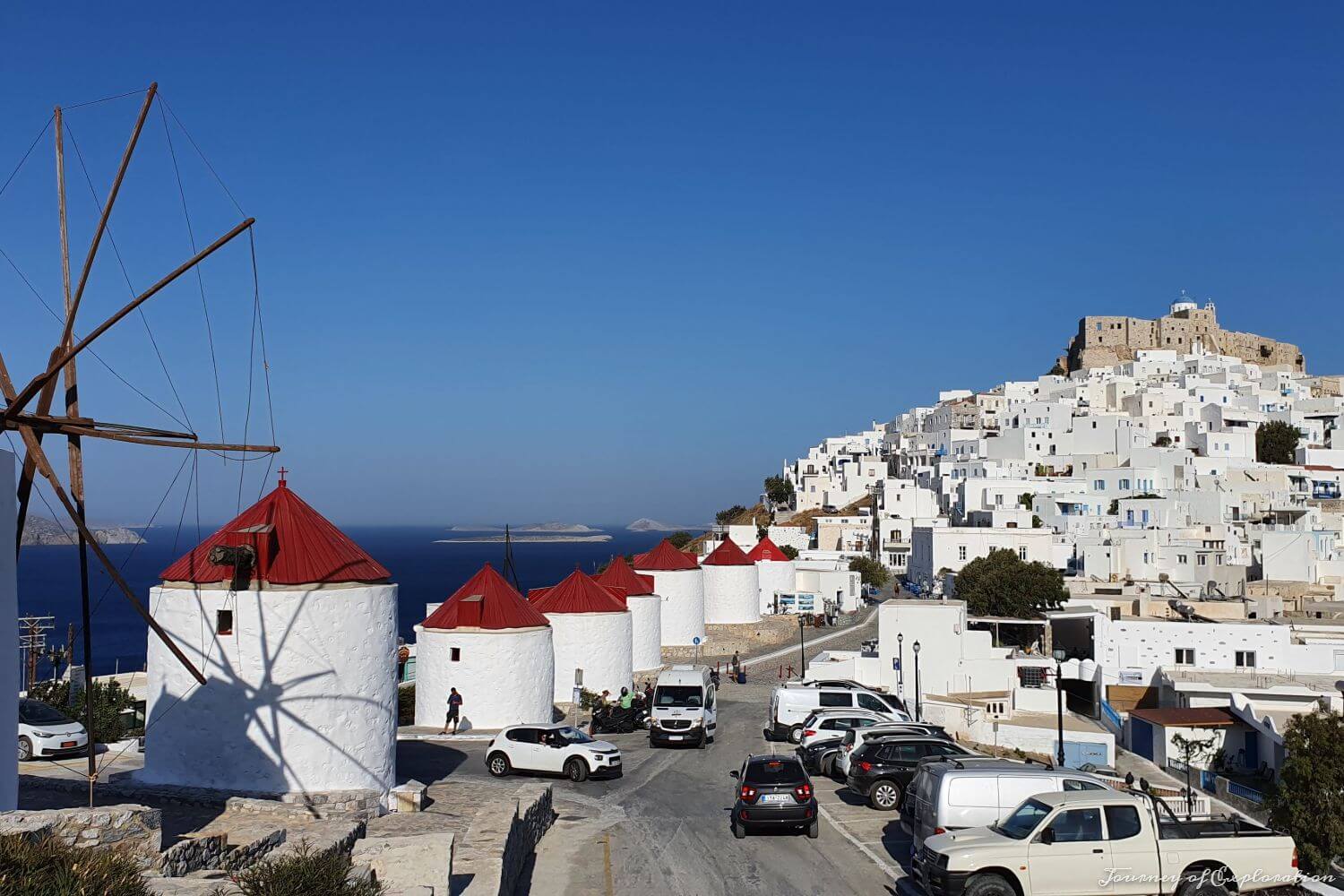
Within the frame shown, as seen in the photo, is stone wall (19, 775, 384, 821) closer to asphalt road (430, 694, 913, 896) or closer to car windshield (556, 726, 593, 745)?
asphalt road (430, 694, 913, 896)

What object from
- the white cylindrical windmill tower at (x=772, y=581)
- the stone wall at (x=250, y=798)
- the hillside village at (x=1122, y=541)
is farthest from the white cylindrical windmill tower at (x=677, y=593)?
the stone wall at (x=250, y=798)

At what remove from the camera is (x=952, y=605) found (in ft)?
106

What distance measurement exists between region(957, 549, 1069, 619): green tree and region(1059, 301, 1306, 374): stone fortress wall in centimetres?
8324

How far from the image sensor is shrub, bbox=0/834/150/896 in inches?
329

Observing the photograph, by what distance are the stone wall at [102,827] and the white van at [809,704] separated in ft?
51.1

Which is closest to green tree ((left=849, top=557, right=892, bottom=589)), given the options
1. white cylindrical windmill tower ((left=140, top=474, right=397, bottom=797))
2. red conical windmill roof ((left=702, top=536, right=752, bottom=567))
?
red conical windmill roof ((left=702, top=536, right=752, bottom=567))

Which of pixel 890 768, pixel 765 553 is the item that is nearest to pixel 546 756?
pixel 890 768

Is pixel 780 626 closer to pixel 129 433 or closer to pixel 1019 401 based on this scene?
pixel 129 433

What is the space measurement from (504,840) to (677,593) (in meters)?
27.2

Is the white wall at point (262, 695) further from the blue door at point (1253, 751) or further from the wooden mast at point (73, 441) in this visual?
the blue door at point (1253, 751)

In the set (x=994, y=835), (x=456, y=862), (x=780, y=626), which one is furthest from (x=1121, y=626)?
(x=456, y=862)

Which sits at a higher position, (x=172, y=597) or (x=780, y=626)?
(x=172, y=597)

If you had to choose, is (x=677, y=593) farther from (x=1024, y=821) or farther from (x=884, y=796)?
(x=1024, y=821)

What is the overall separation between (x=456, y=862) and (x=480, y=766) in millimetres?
9144
